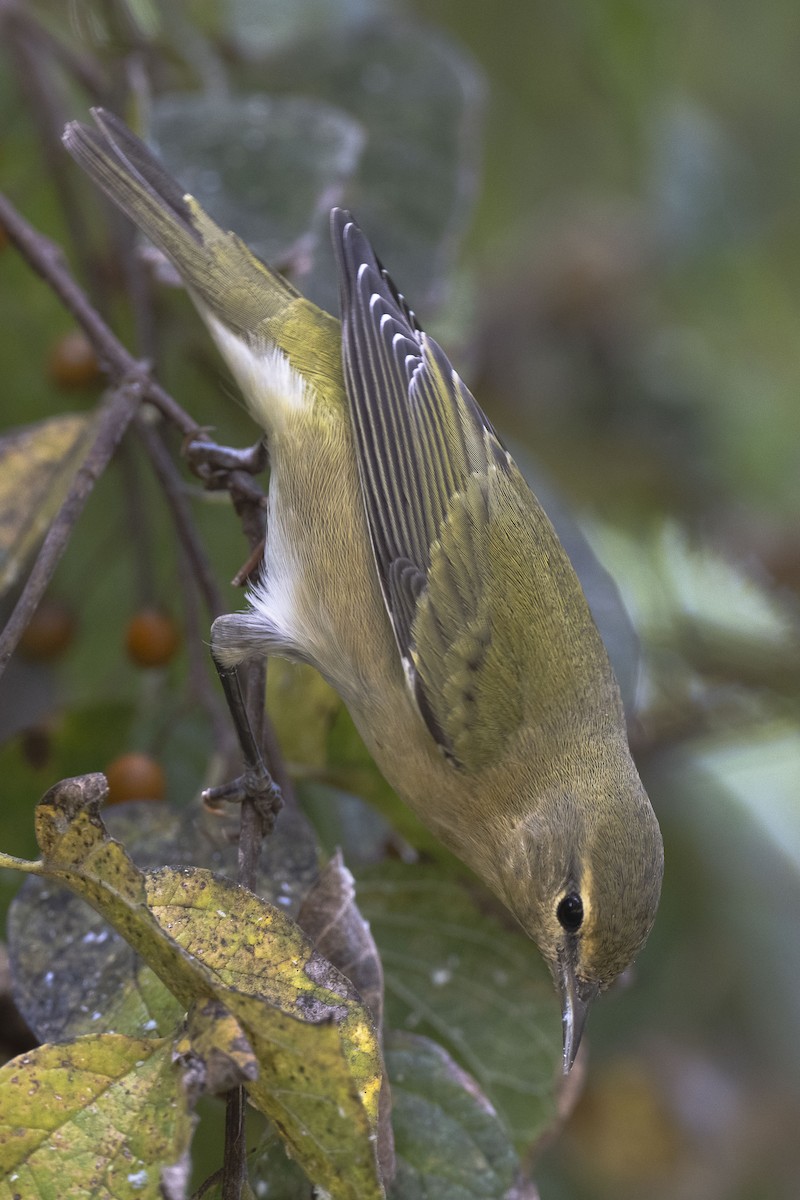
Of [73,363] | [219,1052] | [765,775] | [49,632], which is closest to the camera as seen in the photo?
[219,1052]

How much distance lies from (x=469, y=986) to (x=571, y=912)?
0.25m

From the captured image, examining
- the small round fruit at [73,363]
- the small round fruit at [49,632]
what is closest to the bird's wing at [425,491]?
the small round fruit at [73,363]

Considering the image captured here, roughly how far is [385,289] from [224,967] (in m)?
1.80

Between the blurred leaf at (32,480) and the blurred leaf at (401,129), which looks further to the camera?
the blurred leaf at (401,129)

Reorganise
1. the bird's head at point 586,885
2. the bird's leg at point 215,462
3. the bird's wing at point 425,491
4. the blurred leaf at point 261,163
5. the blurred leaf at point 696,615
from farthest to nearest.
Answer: the blurred leaf at point 696,615, the blurred leaf at point 261,163, the bird's wing at point 425,491, the bird's leg at point 215,462, the bird's head at point 586,885

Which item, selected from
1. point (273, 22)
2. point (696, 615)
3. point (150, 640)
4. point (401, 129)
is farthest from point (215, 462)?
point (696, 615)

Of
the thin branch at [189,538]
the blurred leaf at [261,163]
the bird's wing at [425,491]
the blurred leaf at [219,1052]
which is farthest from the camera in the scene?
the blurred leaf at [261,163]

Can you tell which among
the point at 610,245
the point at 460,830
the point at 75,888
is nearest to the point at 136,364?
the point at 75,888

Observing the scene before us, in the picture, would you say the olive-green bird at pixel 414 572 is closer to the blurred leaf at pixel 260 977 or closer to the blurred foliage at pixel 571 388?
the blurred foliage at pixel 571 388

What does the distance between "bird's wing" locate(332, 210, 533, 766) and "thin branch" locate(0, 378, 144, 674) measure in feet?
2.55

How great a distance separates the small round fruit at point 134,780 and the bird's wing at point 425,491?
1.86ft

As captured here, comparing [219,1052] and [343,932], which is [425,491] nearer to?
[343,932]

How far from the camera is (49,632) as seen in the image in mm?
3072

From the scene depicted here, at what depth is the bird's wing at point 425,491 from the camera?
2.75 metres
